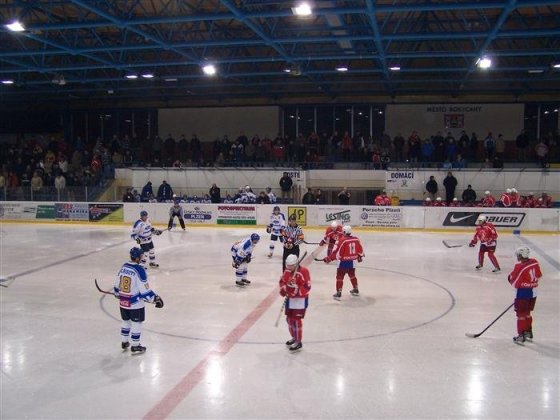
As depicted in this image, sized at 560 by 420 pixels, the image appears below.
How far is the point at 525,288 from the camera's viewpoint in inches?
298

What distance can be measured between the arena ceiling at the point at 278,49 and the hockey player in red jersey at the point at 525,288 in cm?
719

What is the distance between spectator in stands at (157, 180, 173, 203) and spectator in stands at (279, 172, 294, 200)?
472 centimetres

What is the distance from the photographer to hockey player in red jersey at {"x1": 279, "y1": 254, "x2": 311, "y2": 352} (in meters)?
7.17

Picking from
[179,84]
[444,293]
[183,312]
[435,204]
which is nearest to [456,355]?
[444,293]

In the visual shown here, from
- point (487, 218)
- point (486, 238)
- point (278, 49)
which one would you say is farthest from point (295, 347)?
point (487, 218)

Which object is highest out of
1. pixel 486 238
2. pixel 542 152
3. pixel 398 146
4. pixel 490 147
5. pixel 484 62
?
pixel 484 62

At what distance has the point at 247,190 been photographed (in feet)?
70.5

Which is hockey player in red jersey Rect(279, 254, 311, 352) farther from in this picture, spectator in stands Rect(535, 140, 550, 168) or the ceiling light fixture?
spectator in stands Rect(535, 140, 550, 168)

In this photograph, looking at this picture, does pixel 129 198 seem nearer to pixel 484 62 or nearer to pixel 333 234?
pixel 333 234

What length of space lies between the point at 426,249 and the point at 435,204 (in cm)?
497

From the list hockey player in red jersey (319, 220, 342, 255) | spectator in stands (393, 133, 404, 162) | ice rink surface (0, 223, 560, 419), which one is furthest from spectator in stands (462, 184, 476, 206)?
hockey player in red jersey (319, 220, 342, 255)

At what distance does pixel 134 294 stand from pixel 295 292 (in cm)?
206

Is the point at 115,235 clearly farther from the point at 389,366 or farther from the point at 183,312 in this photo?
the point at 389,366

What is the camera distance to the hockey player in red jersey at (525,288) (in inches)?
297
